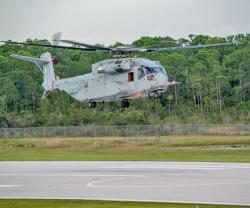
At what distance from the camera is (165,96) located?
101 meters

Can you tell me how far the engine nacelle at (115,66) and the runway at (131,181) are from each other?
19.0 feet

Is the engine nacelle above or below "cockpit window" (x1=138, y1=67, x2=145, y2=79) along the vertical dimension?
above

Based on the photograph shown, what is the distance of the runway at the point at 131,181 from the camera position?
34906 millimetres

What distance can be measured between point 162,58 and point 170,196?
70.0 m

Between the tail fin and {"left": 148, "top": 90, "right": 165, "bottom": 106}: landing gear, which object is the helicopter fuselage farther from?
the tail fin

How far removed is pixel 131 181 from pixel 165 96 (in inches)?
2355

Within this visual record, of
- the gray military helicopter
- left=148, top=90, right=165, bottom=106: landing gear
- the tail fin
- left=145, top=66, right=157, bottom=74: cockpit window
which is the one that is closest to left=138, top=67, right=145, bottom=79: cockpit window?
the gray military helicopter

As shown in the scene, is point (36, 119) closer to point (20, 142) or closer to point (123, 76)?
point (20, 142)

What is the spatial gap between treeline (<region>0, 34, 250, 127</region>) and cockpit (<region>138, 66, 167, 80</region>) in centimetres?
2722

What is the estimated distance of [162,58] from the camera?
104 meters

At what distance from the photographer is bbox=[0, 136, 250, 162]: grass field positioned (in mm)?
60125

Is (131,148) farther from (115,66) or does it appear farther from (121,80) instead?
(115,66)

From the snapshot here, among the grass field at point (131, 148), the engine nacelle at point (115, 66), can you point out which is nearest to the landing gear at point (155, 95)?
the engine nacelle at point (115, 66)

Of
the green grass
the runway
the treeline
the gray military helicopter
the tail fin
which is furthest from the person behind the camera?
the treeline
